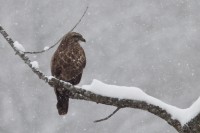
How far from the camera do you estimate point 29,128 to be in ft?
90.6

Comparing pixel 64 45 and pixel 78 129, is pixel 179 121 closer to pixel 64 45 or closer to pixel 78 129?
pixel 64 45

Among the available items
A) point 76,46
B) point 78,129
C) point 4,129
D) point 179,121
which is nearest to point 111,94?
point 179,121

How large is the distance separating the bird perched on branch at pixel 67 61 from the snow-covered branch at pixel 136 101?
2585mm

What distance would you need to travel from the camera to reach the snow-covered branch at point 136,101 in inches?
148

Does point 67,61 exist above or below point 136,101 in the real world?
below

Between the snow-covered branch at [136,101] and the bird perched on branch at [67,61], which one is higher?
the snow-covered branch at [136,101]

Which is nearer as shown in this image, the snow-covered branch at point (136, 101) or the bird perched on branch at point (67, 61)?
the snow-covered branch at point (136, 101)

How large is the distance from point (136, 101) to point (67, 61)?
2.90 meters

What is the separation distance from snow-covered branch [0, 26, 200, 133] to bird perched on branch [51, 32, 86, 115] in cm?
259

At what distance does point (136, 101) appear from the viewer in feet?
12.6

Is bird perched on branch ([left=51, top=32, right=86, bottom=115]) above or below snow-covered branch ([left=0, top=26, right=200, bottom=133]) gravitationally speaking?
below

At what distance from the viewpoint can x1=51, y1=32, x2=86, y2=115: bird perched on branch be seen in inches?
258

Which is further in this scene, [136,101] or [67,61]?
[67,61]

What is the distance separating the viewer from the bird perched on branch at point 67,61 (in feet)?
21.5
